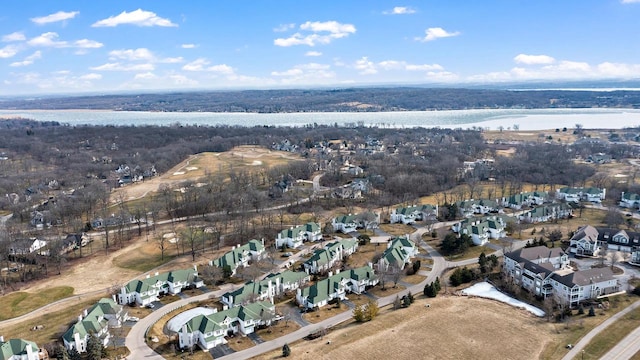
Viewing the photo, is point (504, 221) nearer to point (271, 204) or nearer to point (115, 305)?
point (271, 204)

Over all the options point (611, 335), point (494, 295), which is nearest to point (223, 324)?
point (494, 295)

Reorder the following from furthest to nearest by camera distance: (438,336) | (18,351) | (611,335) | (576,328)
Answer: (576,328)
(438,336)
(611,335)
(18,351)

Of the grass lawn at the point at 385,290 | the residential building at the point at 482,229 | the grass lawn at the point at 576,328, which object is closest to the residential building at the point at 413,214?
the residential building at the point at 482,229

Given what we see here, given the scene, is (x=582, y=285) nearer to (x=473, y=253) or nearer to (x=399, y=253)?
(x=473, y=253)

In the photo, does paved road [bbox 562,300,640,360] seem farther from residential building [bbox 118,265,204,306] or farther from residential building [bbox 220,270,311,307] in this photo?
residential building [bbox 118,265,204,306]

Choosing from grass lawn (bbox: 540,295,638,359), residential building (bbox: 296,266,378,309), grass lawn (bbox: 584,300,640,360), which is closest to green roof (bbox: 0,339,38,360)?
residential building (bbox: 296,266,378,309)

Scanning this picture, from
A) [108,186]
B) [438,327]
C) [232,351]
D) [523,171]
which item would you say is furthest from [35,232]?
[523,171]
